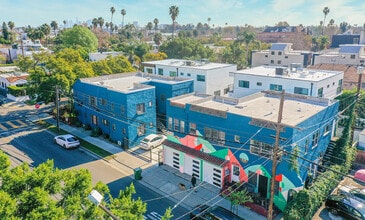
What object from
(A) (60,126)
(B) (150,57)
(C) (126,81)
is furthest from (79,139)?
(B) (150,57)

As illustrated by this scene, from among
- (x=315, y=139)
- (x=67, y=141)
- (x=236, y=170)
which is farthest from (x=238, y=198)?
(x=67, y=141)

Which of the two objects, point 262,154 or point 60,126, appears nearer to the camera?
point 262,154

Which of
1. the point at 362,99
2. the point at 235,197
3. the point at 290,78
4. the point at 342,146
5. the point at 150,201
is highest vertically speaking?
the point at 290,78

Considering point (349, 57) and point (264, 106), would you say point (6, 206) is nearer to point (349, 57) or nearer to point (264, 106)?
point (264, 106)

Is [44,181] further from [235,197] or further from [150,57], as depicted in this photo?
[150,57]

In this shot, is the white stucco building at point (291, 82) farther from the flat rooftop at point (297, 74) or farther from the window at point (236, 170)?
the window at point (236, 170)

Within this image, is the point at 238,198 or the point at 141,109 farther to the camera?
the point at 141,109

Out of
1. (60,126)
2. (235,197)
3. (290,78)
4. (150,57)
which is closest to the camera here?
(235,197)
